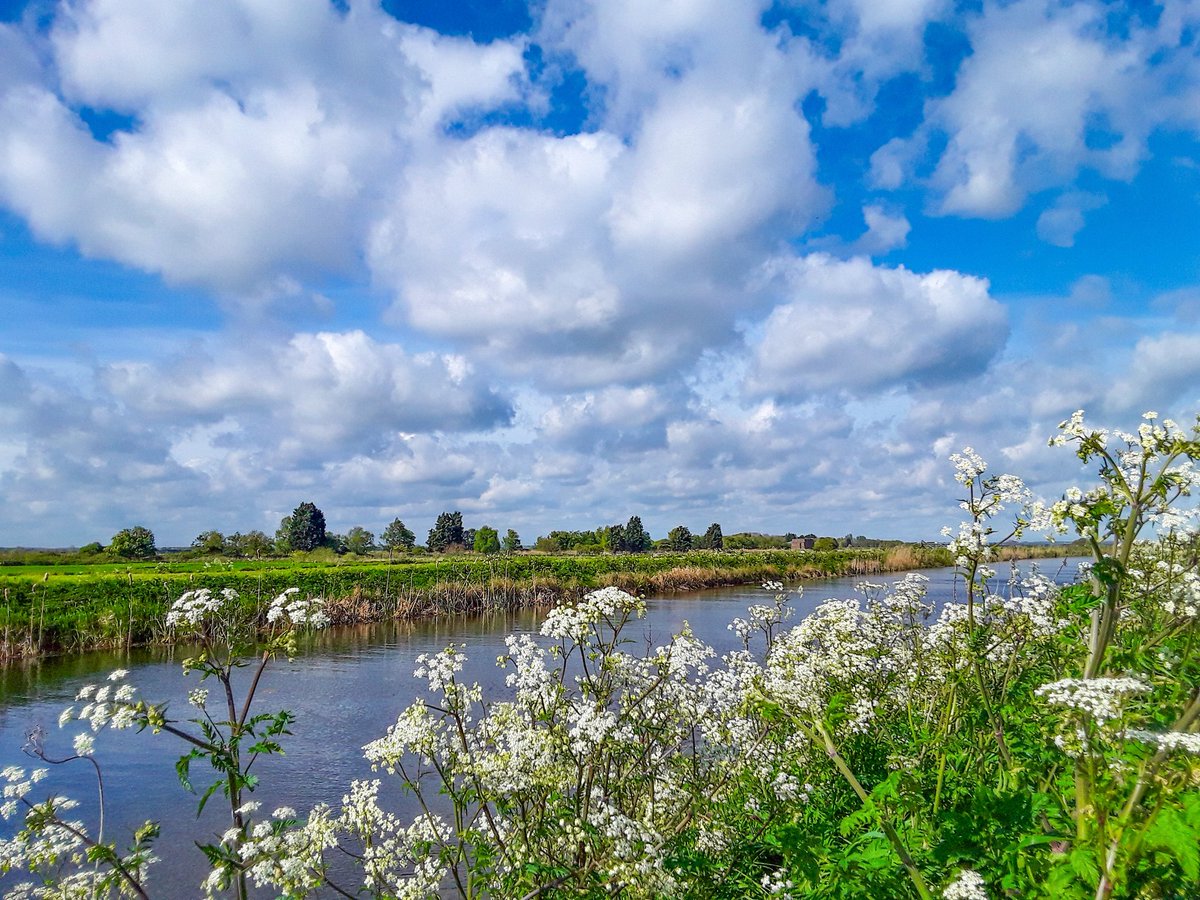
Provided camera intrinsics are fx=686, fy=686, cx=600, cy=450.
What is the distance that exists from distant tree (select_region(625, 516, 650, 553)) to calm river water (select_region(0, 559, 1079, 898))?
7987 cm

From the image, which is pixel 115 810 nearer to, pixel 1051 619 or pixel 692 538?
pixel 1051 619

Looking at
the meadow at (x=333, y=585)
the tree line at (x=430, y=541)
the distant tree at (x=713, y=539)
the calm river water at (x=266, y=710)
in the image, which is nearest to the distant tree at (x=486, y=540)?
the tree line at (x=430, y=541)

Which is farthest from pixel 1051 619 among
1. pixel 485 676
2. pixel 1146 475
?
pixel 485 676

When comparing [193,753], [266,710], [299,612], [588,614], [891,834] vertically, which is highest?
[299,612]

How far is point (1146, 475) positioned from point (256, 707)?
73.8 ft

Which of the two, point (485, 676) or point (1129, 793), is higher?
point (1129, 793)

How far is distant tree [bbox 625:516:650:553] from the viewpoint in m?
115

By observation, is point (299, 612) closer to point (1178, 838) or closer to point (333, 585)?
point (1178, 838)

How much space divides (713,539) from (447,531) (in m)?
46.8

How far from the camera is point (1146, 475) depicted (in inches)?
113

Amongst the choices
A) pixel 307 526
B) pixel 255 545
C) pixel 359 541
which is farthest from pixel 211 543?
pixel 307 526

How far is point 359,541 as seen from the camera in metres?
86.1

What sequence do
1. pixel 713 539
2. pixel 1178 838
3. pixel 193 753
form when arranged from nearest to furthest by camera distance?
pixel 1178 838 → pixel 193 753 → pixel 713 539

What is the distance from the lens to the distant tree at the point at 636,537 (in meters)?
115
